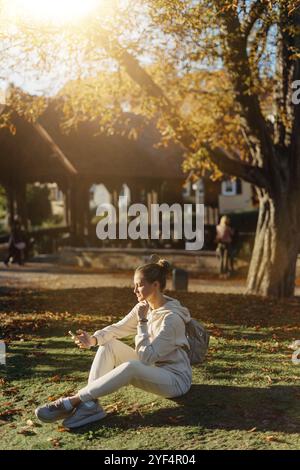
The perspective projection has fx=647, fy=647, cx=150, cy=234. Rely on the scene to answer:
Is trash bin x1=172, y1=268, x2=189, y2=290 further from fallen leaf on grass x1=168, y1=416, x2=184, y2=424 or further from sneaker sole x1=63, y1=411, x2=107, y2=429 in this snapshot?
sneaker sole x1=63, y1=411, x2=107, y2=429

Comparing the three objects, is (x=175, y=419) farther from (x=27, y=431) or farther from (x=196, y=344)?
(x=27, y=431)

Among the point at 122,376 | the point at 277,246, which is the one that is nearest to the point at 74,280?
the point at 277,246

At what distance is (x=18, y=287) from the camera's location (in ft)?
54.8

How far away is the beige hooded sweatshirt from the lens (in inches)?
227

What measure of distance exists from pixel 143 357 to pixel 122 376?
253 mm

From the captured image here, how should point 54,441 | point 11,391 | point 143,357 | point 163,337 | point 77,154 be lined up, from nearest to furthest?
1. point 54,441
2. point 143,357
3. point 163,337
4. point 11,391
5. point 77,154

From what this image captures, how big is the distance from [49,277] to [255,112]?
29.5ft

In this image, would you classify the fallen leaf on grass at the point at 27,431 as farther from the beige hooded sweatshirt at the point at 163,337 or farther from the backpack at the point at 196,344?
the backpack at the point at 196,344

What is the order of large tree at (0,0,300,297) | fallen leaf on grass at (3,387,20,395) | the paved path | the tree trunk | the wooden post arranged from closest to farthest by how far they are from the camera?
fallen leaf on grass at (3,387,20,395), large tree at (0,0,300,297), the tree trunk, the paved path, the wooden post

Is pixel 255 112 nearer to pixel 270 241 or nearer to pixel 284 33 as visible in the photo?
pixel 284 33

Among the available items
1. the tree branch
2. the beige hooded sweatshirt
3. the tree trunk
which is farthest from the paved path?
the beige hooded sweatshirt

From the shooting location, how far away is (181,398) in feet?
21.2

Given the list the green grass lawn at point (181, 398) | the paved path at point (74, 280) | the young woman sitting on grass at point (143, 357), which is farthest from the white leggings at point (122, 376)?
the paved path at point (74, 280)
